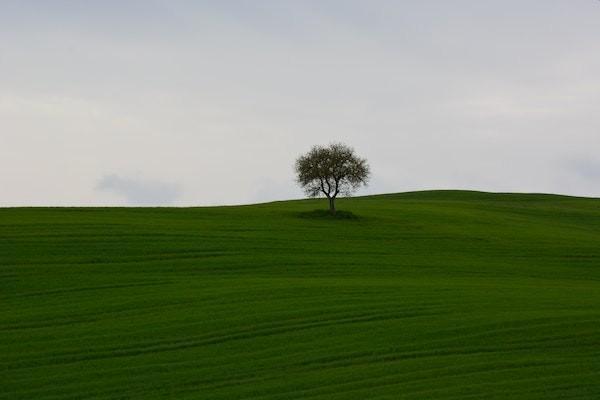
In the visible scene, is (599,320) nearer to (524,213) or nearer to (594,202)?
(524,213)

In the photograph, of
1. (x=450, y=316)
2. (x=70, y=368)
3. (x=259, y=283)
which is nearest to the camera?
(x=70, y=368)

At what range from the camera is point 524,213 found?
64500 mm

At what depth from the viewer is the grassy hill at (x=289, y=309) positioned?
22.1 m

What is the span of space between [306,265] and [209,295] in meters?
7.86

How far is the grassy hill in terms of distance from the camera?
22125 millimetres

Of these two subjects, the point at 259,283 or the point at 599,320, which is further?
the point at 259,283

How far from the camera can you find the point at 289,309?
28.9m

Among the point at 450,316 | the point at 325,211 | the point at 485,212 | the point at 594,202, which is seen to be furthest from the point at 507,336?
the point at 594,202

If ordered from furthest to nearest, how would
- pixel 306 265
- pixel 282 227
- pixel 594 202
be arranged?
pixel 594 202
pixel 282 227
pixel 306 265

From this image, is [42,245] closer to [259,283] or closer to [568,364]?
[259,283]

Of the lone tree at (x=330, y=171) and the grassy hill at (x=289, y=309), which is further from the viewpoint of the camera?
the lone tree at (x=330, y=171)

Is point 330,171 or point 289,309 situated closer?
point 289,309

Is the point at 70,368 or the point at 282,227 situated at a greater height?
the point at 282,227

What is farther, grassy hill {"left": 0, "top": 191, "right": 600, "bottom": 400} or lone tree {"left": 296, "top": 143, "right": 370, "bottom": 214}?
lone tree {"left": 296, "top": 143, "right": 370, "bottom": 214}
